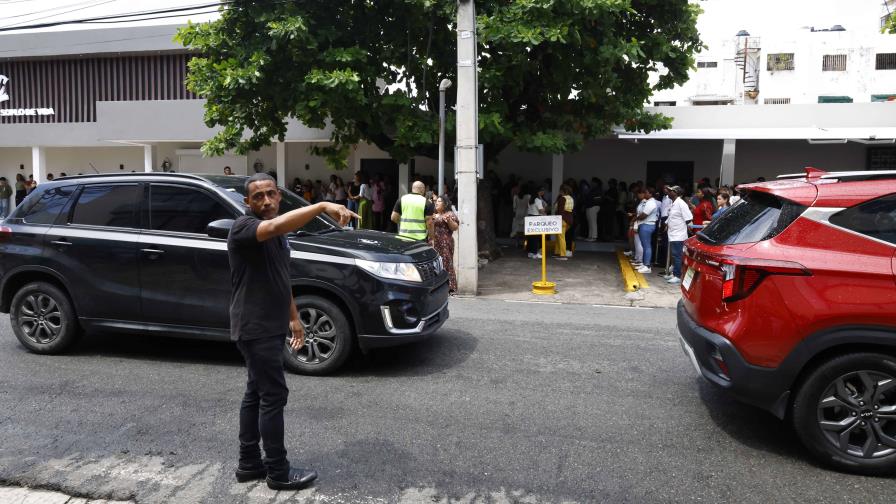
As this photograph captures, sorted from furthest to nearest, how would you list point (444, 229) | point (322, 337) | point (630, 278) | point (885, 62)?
point (885, 62), point (630, 278), point (444, 229), point (322, 337)

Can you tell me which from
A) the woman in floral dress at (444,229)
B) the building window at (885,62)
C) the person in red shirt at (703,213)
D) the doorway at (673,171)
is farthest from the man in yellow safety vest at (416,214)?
the building window at (885,62)

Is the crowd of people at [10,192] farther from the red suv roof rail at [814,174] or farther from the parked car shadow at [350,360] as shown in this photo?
the red suv roof rail at [814,174]

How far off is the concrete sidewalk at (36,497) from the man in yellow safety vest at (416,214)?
6.87 metres

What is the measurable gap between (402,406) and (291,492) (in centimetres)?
146

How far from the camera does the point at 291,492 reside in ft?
12.1

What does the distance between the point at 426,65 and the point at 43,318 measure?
8879 mm

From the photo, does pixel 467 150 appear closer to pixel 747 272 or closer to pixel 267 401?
pixel 747 272

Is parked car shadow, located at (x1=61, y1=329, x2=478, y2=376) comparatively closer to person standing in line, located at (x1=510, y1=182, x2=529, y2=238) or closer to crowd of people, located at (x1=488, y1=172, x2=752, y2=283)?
crowd of people, located at (x1=488, y1=172, x2=752, y2=283)

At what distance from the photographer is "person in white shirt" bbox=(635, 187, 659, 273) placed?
13039mm

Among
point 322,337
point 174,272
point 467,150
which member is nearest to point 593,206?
point 467,150

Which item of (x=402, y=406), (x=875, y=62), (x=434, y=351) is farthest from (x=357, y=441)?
(x=875, y=62)

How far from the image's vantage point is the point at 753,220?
4312mm

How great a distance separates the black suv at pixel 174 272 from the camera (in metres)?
5.69

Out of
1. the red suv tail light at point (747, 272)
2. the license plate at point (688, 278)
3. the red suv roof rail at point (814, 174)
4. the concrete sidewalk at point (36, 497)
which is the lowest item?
the concrete sidewalk at point (36, 497)
